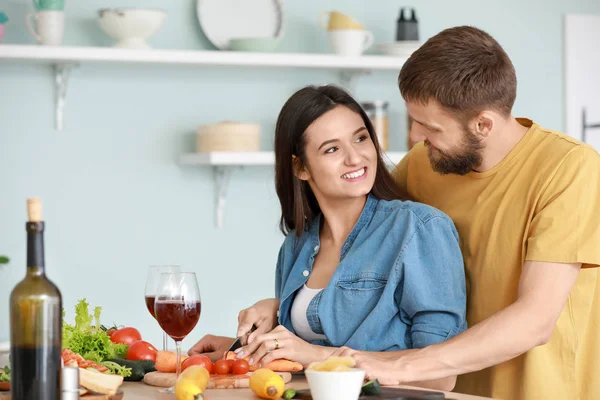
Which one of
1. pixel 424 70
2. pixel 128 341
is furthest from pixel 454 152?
pixel 128 341

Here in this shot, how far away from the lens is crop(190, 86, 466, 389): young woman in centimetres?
207

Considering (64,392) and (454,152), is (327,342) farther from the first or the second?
(64,392)

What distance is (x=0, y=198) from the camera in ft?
12.6

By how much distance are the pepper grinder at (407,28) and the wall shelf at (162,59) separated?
0.41ft

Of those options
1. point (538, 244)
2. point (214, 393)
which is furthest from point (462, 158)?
point (214, 393)

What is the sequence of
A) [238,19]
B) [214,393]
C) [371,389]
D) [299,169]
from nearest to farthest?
[371,389], [214,393], [299,169], [238,19]

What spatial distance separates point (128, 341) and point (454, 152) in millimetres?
886

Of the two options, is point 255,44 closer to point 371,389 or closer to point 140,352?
point 140,352

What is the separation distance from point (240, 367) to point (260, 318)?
1.54 feet

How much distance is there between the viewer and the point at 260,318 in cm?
229

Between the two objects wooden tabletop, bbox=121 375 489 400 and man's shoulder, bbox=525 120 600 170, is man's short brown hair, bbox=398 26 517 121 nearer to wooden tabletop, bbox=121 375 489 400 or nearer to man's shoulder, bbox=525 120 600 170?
man's shoulder, bbox=525 120 600 170

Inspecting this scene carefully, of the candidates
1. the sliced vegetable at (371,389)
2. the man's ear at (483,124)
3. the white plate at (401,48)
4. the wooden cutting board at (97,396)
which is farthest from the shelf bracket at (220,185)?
the sliced vegetable at (371,389)

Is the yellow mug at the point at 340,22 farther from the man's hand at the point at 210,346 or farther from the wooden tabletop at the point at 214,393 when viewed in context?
the wooden tabletop at the point at 214,393

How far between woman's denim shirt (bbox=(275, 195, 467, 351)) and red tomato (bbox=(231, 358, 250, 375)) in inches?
14.7
